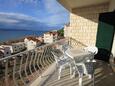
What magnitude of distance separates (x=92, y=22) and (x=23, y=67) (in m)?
4.76

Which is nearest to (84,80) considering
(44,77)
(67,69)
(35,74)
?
(44,77)

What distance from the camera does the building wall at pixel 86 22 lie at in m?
7.69

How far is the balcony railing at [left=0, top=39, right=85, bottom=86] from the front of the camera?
114 inches

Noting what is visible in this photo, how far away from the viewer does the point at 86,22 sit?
8.12m

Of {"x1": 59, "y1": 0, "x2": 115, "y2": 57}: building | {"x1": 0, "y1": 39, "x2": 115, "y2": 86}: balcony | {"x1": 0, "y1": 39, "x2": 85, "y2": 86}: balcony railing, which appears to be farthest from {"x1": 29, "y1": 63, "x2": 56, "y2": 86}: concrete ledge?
{"x1": 59, "y1": 0, "x2": 115, "y2": 57}: building

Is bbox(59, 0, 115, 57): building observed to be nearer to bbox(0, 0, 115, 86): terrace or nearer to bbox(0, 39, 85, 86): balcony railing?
bbox(0, 0, 115, 86): terrace

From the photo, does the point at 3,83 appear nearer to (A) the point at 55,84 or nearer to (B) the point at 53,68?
(A) the point at 55,84

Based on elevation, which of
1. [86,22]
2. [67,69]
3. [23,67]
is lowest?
[67,69]

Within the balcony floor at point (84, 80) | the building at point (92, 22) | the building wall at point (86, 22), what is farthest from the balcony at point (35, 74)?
the building wall at point (86, 22)

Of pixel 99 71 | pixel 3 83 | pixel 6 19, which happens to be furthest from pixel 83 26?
pixel 6 19

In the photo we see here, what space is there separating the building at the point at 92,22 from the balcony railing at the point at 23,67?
7.41 ft

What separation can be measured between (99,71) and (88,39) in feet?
9.78

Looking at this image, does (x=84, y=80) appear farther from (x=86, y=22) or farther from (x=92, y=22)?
(x=86, y=22)

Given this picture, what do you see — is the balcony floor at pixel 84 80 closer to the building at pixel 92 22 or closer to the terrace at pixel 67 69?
the terrace at pixel 67 69
